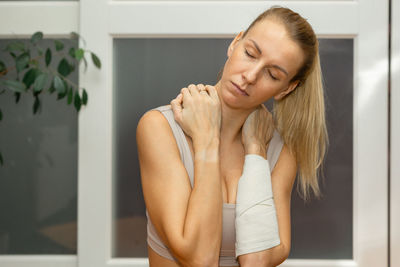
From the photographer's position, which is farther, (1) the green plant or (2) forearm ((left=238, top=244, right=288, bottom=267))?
(1) the green plant

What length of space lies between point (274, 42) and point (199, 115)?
27 cm

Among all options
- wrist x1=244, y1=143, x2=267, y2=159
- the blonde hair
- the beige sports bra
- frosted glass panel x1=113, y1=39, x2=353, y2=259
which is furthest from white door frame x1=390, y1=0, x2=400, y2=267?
the beige sports bra

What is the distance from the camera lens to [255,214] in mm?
1034

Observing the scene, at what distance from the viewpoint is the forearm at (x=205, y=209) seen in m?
0.94

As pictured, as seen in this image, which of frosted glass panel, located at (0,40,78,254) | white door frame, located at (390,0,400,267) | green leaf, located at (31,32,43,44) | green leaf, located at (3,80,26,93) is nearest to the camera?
green leaf, located at (3,80,26,93)

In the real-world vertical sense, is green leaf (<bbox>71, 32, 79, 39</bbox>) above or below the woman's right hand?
above

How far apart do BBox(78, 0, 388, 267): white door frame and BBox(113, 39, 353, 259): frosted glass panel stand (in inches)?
2.1

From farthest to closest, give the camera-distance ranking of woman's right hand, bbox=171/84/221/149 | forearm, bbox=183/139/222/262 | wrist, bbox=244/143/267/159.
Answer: wrist, bbox=244/143/267/159, woman's right hand, bbox=171/84/221/149, forearm, bbox=183/139/222/262

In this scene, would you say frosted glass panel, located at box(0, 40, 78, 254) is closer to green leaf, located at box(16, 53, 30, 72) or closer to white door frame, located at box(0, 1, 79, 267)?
white door frame, located at box(0, 1, 79, 267)

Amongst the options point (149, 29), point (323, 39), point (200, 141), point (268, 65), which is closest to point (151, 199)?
point (200, 141)

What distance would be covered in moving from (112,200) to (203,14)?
85 cm

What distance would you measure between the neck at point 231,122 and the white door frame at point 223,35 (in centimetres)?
53

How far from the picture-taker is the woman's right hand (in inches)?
40.9

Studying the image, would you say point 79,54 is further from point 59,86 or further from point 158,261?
point 158,261
